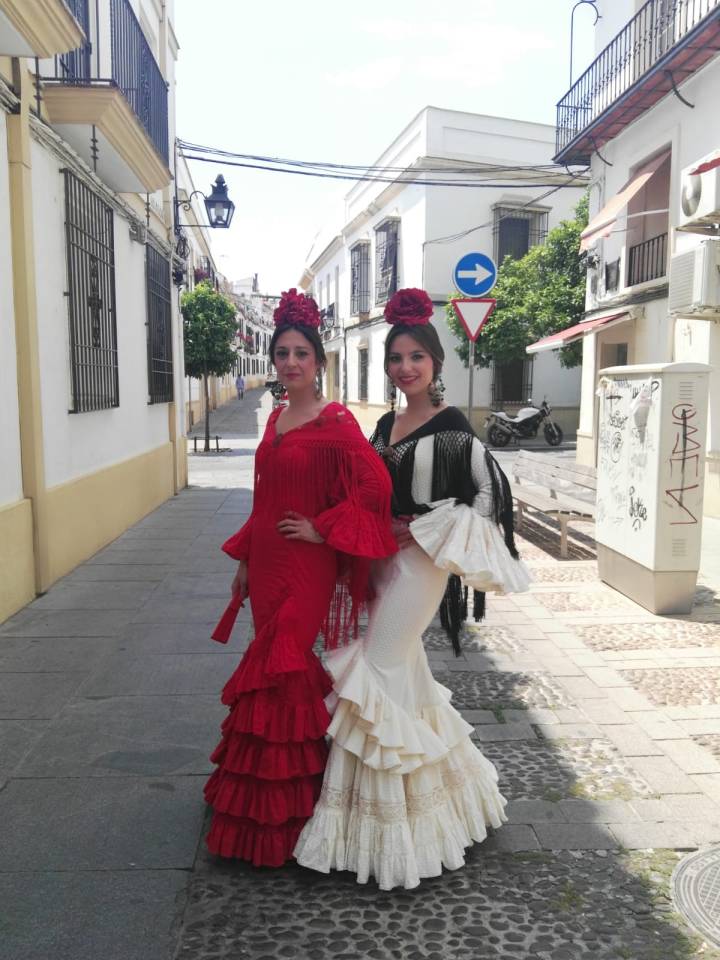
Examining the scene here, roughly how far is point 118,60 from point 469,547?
7.98 metres

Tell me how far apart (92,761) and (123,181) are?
6.77 m

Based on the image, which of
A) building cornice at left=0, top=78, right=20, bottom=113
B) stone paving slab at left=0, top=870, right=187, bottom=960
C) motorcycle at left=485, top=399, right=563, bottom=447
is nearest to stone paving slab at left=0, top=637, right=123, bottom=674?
stone paving slab at left=0, top=870, right=187, bottom=960

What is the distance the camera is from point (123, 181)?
27.5 feet

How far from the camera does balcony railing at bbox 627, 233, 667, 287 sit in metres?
12.4

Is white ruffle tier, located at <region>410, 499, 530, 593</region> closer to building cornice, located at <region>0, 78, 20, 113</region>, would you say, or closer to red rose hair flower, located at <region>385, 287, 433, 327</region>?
red rose hair flower, located at <region>385, 287, 433, 327</region>

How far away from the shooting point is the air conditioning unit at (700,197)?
8562 millimetres

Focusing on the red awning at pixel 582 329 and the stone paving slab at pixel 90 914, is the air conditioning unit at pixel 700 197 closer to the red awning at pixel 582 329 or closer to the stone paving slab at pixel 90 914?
the red awning at pixel 582 329

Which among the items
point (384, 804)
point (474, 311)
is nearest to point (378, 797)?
point (384, 804)

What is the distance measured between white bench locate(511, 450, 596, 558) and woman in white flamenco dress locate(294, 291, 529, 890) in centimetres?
519

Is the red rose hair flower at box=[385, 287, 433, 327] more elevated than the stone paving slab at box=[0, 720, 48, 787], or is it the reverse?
the red rose hair flower at box=[385, 287, 433, 327]

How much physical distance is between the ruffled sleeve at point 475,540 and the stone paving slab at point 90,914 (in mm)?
1281

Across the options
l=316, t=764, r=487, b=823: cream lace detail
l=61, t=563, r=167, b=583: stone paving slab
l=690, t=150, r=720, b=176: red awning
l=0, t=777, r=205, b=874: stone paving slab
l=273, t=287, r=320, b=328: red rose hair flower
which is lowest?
l=61, t=563, r=167, b=583: stone paving slab

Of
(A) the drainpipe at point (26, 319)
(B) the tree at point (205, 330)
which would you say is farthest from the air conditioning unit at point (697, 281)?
(B) the tree at point (205, 330)

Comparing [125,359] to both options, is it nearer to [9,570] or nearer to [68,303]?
[68,303]
